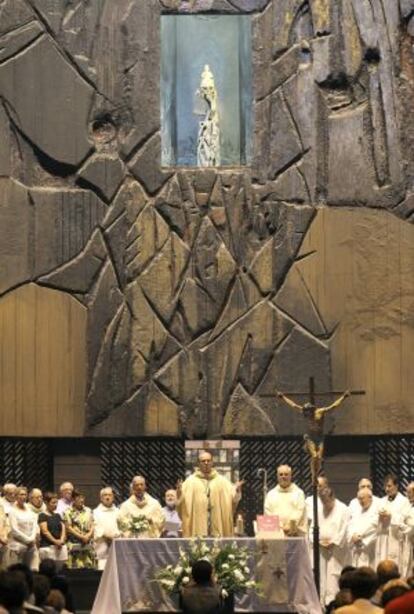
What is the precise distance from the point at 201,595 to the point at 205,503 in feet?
29.0

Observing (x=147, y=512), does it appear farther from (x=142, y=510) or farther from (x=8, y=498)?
(x=8, y=498)

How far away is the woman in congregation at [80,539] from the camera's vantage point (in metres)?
22.8

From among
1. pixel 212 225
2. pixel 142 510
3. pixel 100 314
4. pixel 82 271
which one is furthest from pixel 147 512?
pixel 212 225

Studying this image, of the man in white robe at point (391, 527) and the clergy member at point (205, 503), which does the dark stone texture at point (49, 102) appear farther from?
the man in white robe at point (391, 527)

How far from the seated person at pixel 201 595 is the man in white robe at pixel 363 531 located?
31.5 feet

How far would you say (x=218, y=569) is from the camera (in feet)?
55.2

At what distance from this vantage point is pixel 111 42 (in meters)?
26.3

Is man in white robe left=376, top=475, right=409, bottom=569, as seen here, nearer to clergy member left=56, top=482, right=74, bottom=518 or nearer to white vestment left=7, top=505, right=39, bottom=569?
clergy member left=56, top=482, right=74, bottom=518

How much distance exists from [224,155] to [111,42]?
220 centimetres

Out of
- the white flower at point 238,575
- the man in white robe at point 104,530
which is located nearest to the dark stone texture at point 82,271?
the man in white robe at point 104,530

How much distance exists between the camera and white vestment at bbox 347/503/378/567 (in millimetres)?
23125

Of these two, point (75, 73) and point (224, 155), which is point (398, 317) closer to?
point (224, 155)

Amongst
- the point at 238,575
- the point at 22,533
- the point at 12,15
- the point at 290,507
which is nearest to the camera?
the point at 238,575

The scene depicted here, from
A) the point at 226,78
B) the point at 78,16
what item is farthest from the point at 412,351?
the point at 78,16
